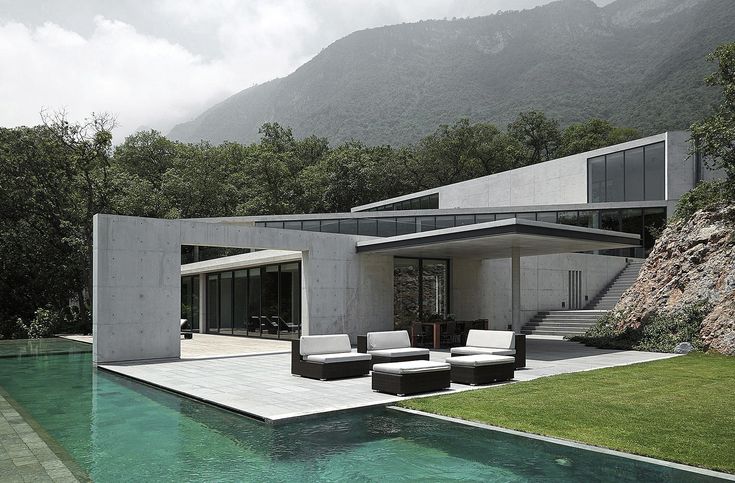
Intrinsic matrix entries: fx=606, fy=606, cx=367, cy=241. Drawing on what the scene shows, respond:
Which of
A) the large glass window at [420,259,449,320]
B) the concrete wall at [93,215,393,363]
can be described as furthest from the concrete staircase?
the concrete wall at [93,215,393,363]

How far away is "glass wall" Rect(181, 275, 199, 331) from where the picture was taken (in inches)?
1070

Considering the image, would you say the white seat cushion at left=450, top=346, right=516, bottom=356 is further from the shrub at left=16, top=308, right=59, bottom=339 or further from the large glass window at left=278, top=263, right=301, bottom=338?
the shrub at left=16, top=308, right=59, bottom=339

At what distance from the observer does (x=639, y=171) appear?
94.0 feet

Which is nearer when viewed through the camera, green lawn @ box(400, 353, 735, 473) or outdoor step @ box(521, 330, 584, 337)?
green lawn @ box(400, 353, 735, 473)

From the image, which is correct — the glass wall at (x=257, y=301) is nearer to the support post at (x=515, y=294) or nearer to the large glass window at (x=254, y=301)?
the large glass window at (x=254, y=301)

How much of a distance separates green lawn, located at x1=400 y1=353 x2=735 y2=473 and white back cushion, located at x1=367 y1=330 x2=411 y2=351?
2610mm

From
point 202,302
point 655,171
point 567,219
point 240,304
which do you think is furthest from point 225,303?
point 655,171

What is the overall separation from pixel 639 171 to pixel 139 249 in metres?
23.5

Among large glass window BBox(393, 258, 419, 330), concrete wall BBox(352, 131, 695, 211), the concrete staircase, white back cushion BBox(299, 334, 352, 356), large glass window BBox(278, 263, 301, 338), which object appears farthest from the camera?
concrete wall BBox(352, 131, 695, 211)

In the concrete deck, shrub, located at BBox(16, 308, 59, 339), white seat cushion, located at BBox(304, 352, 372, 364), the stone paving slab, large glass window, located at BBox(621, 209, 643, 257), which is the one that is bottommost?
shrub, located at BBox(16, 308, 59, 339)

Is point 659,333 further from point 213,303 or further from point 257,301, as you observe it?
point 213,303

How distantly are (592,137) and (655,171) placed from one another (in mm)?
23764

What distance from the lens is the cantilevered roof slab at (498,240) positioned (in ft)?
45.9

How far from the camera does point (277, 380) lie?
36.0 ft
